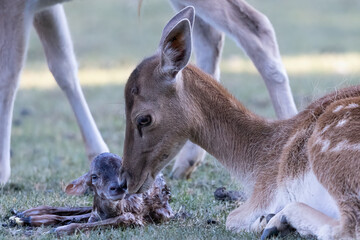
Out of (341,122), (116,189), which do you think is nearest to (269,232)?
(341,122)

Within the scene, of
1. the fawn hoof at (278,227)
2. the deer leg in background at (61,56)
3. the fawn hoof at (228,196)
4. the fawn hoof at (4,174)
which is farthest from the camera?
the deer leg in background at (61,56)

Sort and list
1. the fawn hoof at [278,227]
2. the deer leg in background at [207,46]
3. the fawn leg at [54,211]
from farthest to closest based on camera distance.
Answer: the deer leg in background at [207,46], the fawn leg at [54,211], the fawn hoof at [278,227]

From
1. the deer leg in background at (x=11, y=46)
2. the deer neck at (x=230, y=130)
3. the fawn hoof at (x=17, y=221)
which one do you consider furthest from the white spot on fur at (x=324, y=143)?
A: the deer leg in background at (x=11, y=46)

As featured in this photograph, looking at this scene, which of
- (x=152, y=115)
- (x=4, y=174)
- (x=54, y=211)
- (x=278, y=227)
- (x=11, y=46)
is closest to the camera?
(x=278, y=227)

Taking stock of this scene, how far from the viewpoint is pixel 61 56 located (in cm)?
823

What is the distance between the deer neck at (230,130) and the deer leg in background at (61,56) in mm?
2880

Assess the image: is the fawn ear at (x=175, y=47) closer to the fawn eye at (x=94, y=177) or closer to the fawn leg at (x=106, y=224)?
the fawn eye at (x=94, y=177)

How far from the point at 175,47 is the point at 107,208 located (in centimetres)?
121

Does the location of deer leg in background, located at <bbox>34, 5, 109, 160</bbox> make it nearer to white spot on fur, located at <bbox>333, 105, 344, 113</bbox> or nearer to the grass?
the grass

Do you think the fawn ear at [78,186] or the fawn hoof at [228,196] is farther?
the fawn hoof at [228,196]

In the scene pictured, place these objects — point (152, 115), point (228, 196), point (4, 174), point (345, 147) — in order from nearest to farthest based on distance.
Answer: point (345, 147), point (152, 115), point (228, 196), point (4, 174)

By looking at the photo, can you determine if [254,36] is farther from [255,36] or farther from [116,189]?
[116,189]

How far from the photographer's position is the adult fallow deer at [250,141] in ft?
15.7

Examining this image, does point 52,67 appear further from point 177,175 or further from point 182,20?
point 182,20
